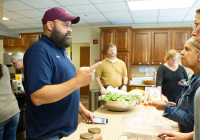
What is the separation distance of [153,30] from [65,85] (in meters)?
4.65

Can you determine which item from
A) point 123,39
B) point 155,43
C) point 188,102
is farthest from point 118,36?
point 188,102

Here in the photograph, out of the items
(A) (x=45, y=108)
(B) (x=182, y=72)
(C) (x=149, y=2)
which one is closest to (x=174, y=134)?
(A) (x=45, y=108)

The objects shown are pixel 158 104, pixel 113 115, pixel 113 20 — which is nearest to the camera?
pixel 158 104

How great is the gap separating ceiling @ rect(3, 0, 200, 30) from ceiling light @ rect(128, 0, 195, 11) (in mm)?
143

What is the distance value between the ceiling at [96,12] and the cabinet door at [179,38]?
0.36m

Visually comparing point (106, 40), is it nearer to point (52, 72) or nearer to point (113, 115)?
point (113, 115)

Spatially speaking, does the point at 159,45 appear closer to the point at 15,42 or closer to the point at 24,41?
the point at 24,41

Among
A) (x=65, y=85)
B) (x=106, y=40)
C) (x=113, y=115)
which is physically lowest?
(x=113, y=115)

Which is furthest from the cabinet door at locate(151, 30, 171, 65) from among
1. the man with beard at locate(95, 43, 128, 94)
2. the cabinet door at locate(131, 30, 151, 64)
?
the man with beard at locate(95, 43, 128, 94)

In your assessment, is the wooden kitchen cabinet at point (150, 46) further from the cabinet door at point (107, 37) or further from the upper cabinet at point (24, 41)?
the upper cabinet at point (24, 41)

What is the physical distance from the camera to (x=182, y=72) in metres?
3.05

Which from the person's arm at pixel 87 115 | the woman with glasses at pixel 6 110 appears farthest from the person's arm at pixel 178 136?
the woman with glasses at pixel 6 110

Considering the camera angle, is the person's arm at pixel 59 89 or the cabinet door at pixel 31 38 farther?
the cabinet door at pixel 31 38

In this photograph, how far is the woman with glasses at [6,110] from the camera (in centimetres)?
209
